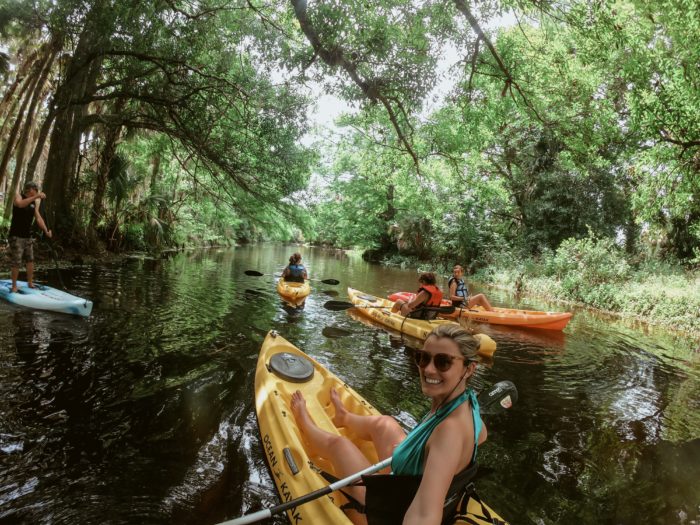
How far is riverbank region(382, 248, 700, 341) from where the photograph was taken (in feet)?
38.1

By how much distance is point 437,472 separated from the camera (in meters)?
1.72

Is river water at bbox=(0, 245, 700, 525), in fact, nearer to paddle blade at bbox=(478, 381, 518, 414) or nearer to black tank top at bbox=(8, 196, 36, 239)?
paddle blade at bbox=(478, 381, 518, 414)

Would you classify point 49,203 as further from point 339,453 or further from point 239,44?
point 339,453

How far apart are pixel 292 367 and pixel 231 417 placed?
743 mm

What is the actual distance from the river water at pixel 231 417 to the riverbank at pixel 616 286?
3.97 m

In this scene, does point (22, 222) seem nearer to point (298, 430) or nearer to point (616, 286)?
point (298, 430)

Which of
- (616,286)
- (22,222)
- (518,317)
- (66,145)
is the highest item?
(66,145)

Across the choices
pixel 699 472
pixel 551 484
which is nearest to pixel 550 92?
pixel 699 472

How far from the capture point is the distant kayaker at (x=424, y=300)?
302 inches

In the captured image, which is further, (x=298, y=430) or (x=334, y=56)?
(x=334, y=56)

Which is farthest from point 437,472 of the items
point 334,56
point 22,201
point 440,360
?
point 22,201

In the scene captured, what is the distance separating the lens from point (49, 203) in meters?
11.7

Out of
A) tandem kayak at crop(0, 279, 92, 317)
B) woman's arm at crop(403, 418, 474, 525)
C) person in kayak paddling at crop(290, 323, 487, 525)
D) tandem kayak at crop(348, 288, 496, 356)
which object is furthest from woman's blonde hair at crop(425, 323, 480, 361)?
tandem kayak at crop(0, 279, 92, 317)

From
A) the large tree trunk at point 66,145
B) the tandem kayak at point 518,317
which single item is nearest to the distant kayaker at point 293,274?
the tandem kayak at point 518,317
